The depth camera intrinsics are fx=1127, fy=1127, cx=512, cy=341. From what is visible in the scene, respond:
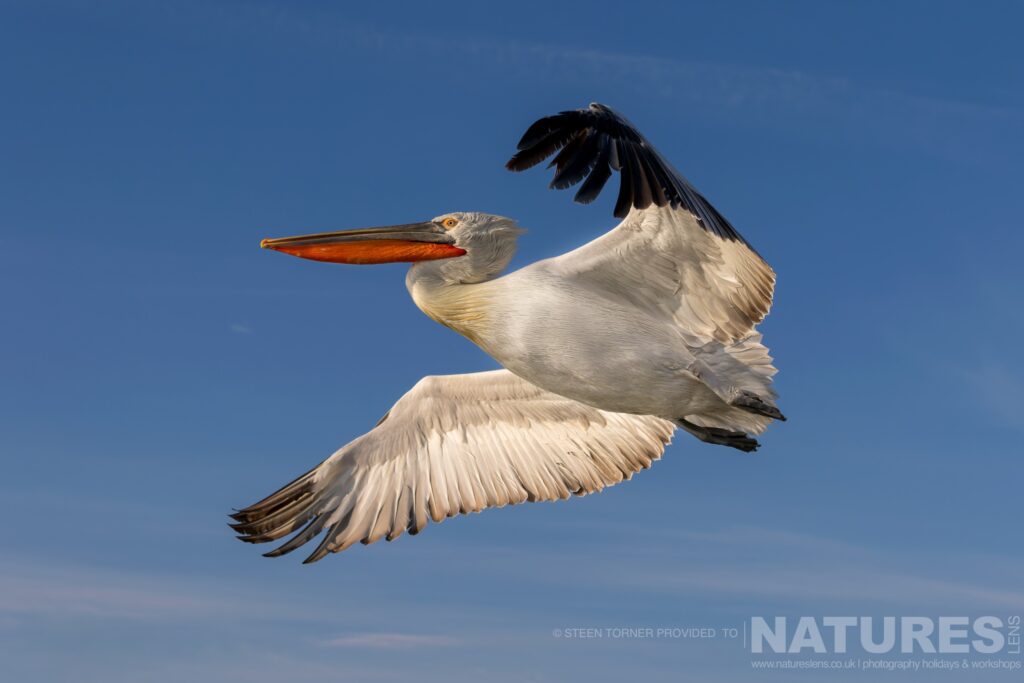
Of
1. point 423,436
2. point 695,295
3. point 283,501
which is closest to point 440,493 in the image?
point 423,436

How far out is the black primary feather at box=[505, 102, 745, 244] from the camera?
786 cm

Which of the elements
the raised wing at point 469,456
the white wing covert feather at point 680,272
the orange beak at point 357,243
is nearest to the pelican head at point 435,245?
the orange beak at point 357,243

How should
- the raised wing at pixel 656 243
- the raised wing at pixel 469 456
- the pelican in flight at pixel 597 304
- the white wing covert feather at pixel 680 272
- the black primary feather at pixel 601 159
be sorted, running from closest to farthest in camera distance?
the black primary feather at pixel 601 159 → the raised wing at pixel 656 243 → the pelican in flight at pixel 597 304 → the white wing covert feather at pixel 680 272 → the raised wing at pixel 469 456

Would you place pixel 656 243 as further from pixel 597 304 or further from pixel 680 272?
pixel 597 304

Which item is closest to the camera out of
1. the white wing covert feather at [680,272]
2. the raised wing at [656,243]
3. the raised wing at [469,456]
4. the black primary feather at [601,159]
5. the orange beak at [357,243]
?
the black primary feather at [601,159]

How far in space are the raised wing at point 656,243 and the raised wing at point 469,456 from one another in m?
1.97

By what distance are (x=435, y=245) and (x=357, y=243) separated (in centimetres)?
81

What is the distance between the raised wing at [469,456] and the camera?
1143cm

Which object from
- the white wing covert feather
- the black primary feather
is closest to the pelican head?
the white wing covert feather

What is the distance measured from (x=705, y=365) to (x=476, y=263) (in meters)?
2.15

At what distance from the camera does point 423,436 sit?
38.5ft

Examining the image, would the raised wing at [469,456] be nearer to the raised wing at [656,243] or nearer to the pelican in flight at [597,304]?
the pelican in flight at [597,304]

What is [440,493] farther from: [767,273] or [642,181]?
[642,181]

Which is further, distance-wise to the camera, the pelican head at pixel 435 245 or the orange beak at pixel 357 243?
the orange beak at pixel 357 243
